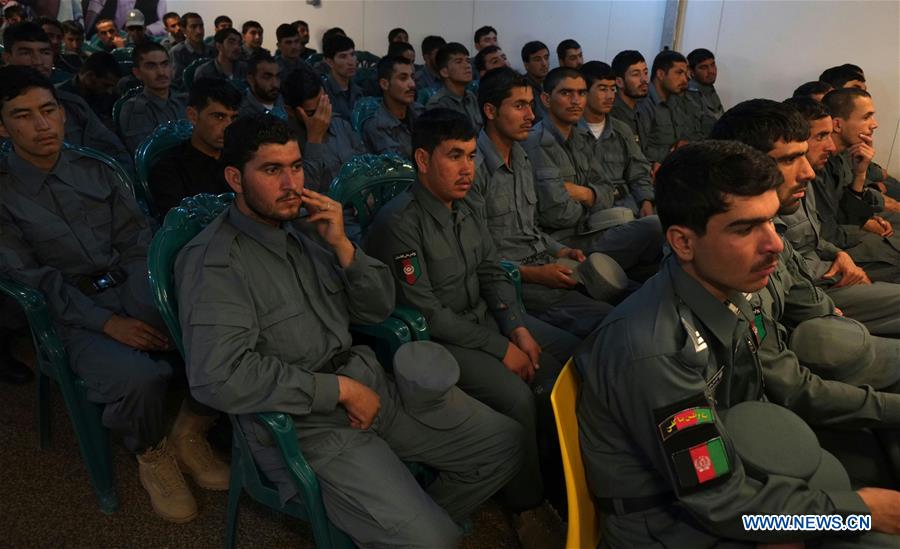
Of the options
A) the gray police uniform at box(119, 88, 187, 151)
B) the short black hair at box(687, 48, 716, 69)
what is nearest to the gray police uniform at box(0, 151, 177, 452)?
the gray police uniform at box(119, 88, 187, 151)

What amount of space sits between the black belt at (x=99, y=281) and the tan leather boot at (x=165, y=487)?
549mm

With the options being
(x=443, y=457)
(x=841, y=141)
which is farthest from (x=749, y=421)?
(x=841, y=141)

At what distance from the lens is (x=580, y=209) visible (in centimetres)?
274

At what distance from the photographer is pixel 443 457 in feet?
5.01

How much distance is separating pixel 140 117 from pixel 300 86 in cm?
114

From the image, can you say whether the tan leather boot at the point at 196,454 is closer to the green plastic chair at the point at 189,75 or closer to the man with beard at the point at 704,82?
the green plastic chair at the point at 189,75

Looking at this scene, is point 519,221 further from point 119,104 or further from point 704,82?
point 704,82

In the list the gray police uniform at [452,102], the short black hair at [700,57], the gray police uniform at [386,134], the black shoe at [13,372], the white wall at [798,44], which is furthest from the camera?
the short black hair at [700,57]

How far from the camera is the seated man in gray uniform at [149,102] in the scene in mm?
3398

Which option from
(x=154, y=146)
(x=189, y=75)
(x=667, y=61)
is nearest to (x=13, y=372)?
(x=154, y=146)

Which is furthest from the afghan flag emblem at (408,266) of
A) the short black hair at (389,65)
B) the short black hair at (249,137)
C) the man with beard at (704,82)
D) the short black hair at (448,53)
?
the man with beard at (704,82)

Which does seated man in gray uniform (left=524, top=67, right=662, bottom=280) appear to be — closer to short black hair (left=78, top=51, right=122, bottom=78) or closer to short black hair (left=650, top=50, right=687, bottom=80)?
short black hair (left=650, top=50, right=687, bottom=80)

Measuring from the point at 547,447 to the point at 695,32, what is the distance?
5323 mm

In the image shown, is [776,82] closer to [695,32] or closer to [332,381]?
[695,32]
